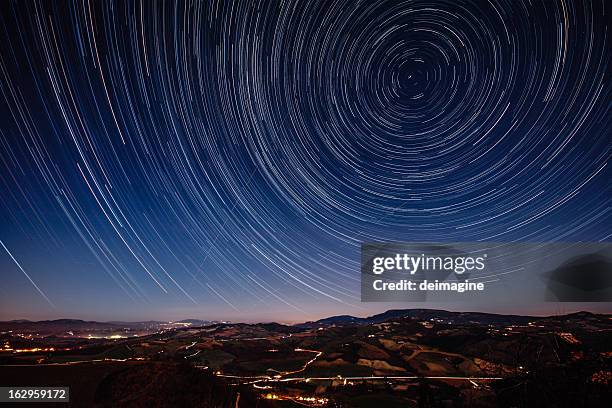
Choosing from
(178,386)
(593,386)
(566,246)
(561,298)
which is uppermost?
(566,246)

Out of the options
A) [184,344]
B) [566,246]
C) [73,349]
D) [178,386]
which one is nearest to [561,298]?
[566,246]

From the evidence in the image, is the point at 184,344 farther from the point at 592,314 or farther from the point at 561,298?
the point at 592,314

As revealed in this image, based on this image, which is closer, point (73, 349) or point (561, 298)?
point (561, 298)

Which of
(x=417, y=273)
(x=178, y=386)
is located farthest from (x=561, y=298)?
(x=178, y=386)

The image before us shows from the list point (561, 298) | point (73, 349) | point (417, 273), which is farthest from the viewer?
point (73, 349)

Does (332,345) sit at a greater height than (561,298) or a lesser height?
lesser

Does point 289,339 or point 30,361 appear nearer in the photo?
point 30,361

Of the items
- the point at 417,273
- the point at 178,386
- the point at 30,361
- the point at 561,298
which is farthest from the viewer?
the point at 30,361

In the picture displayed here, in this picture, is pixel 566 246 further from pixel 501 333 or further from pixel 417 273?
pixel 501 333

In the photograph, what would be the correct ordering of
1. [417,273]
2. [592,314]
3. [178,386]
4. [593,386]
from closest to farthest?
[593,386] < [417,273] < [178,386] < [592,314]
